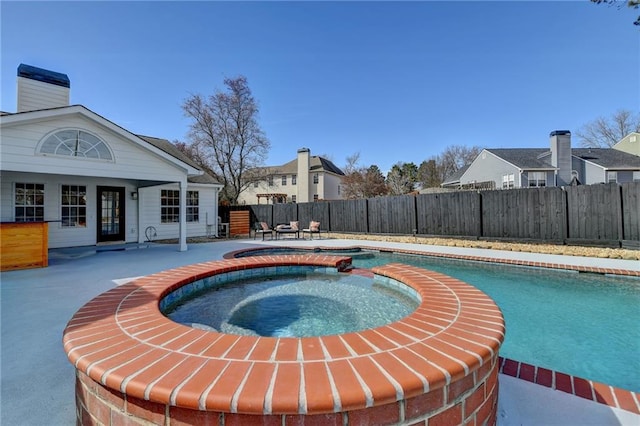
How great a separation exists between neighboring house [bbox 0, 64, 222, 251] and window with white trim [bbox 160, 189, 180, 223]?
1.5 inches

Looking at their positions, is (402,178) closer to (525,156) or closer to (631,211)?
(525,156)

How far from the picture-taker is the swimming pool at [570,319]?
9.50 feet

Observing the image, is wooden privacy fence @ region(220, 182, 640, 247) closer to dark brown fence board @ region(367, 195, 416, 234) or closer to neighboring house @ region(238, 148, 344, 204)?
dark brown fence board @ region(367, 195, 416, 234)

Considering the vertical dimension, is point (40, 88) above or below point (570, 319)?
above

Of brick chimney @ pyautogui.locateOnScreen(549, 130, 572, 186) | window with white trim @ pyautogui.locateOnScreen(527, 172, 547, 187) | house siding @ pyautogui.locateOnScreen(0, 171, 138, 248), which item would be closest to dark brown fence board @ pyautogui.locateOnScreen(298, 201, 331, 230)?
house siding @ pyautogui.locateOnScreen(0, 171, 138, 248)

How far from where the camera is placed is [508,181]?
2361 cm

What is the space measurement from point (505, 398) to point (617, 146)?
40.2 meters

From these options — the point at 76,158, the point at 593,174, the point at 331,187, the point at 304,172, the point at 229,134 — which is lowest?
the point at 76,158

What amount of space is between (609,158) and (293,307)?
33.5 m

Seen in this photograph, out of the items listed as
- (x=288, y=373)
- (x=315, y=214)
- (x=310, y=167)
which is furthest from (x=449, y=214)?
(x=310, y=167)

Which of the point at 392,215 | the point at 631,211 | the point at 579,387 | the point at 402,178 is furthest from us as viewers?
the point at 402,178

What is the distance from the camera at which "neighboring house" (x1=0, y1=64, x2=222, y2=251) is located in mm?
6884

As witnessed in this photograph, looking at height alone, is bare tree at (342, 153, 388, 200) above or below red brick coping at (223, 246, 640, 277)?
above

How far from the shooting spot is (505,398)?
198 centimetres
